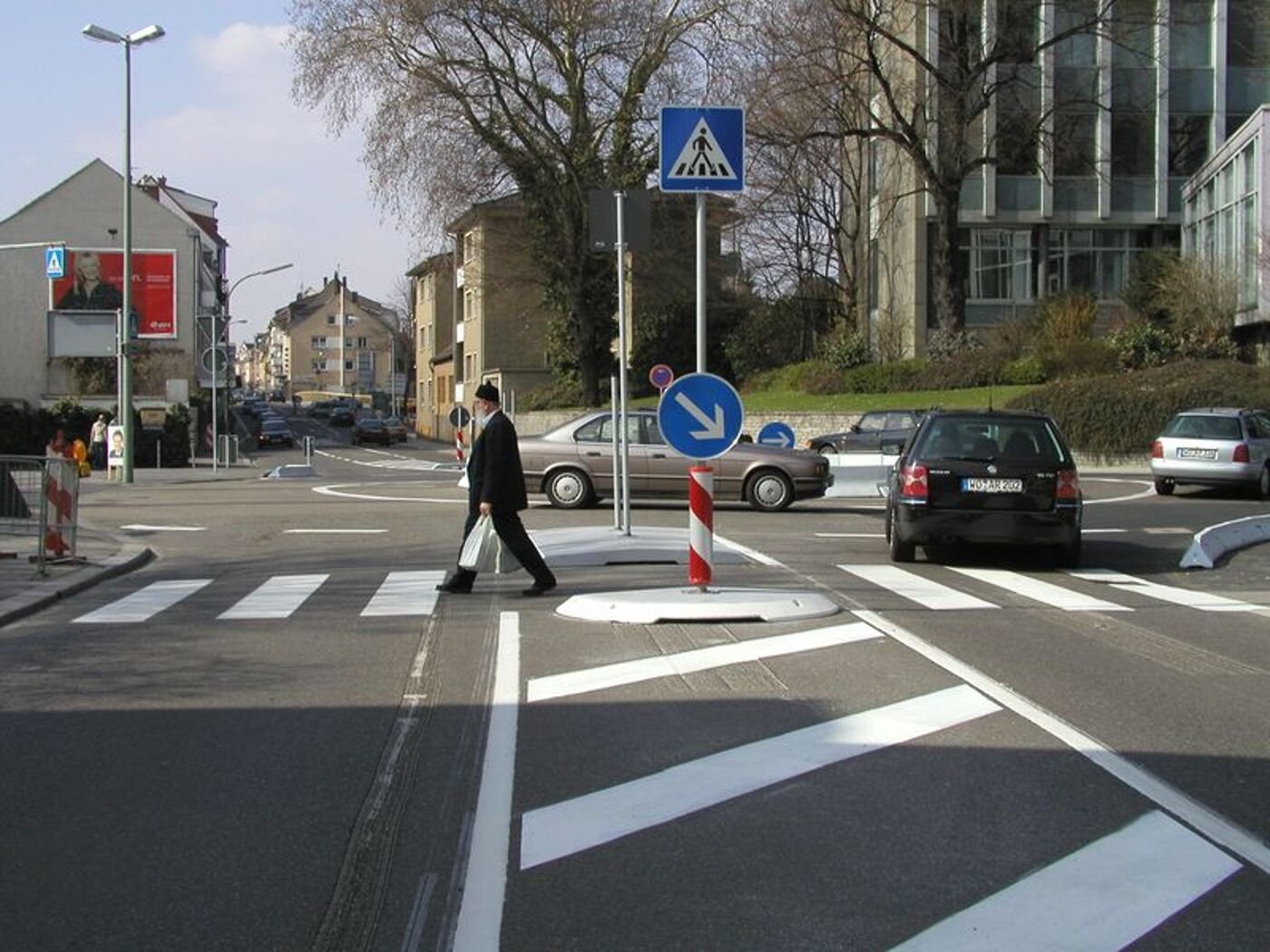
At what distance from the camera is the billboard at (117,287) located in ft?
197

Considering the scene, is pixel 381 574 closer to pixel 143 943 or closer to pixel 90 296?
pixel 143 943

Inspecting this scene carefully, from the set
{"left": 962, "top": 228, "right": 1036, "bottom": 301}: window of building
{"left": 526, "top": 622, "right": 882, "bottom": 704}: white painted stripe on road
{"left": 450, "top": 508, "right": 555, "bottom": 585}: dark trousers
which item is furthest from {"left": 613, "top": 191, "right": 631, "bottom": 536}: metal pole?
{"left": 962, "top": 228, "right": 1036, "bottom": 301}: window of building

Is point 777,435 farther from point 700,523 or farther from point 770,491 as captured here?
point 700,523

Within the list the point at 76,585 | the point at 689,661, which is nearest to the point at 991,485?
the point at 689,661

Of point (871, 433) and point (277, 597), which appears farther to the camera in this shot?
point (871, 433)

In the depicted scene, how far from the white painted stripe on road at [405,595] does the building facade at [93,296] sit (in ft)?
159

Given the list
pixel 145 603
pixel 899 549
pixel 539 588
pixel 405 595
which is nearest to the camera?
pixel 539 588

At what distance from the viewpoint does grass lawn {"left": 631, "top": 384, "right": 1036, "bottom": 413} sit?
125ft

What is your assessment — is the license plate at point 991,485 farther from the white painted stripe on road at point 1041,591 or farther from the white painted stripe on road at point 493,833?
the white painted stripe on road at point 493,833

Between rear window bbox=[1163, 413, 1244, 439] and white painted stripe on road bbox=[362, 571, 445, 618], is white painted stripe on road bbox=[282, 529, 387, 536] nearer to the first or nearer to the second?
white painted stripe on road bbox=[362, 571, 445, 618]

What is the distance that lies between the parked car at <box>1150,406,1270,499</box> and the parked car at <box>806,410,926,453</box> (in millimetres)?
7027

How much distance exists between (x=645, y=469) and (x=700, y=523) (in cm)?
1075

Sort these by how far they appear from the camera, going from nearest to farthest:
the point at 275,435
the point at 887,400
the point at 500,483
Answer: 1. the point at 500,483
2. the point at 887,400
3. the point at 275,435

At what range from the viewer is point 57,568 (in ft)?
46.5
